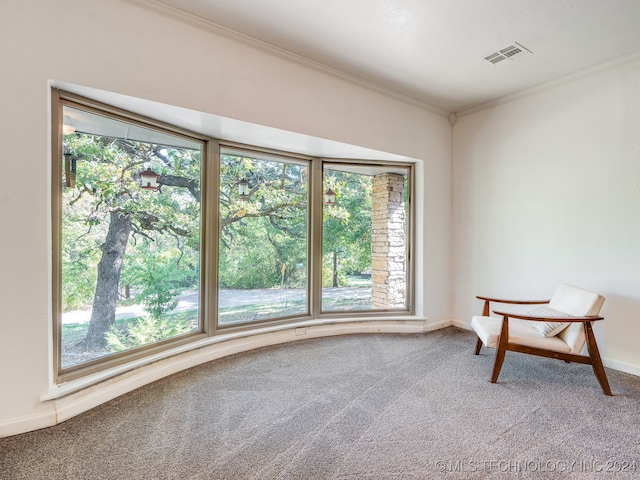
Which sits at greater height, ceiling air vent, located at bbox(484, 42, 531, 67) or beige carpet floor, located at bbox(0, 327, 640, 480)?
ceiling air vent, located at bbox(484, 42, 531, 67)

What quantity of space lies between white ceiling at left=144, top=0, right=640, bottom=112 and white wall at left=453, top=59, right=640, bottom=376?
39 cm

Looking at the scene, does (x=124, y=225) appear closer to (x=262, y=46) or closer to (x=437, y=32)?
(x=262, y=46)

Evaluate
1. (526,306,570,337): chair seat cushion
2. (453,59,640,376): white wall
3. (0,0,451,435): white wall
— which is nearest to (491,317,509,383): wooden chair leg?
(526,306,570,337): chair seat cushion

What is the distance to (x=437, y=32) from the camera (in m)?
2.53

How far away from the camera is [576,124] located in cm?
315

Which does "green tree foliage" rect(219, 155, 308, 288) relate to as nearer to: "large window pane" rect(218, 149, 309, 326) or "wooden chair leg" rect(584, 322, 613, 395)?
"large window pane" rect(218, 149, 309, 326)

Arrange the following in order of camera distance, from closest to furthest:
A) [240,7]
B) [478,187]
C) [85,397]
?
[85,397], [240,7], [478,187]

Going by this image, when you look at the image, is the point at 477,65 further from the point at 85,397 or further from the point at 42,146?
the point at 85,397

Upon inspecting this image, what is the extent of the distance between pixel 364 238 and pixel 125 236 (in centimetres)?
256

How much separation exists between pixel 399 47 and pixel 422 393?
2840mm

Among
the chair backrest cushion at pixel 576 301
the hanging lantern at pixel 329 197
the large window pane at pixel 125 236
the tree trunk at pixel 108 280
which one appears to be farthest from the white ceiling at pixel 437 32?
the chair backrest cushion at pixel 576 301

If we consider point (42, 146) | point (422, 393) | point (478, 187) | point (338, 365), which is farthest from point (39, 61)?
point (478, 187)

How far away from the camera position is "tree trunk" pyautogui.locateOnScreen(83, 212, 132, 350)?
235cm

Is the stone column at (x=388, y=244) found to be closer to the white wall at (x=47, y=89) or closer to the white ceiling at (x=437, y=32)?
the white ceiling at (x=437, y=32)
